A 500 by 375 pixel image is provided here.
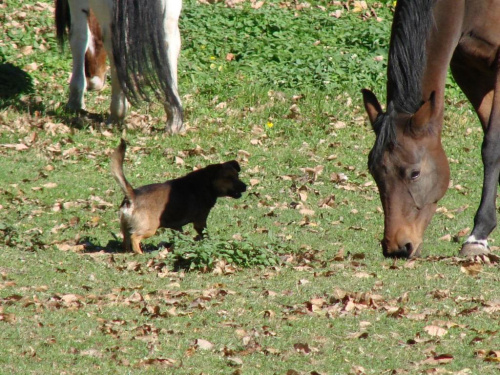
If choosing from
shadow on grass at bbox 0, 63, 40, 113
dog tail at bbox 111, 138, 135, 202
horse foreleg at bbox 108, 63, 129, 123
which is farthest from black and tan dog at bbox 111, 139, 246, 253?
shadow on grass at bbox 0, 63, 40, 113

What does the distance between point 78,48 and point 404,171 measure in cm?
711

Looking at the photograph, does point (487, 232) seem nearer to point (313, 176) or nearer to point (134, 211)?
point (134, 211)

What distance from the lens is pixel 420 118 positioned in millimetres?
6672

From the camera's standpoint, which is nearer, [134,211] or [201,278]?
[201,278]

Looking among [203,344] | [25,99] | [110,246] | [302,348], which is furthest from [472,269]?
[25,99]

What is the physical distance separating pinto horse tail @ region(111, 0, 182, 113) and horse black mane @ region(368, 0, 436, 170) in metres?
3.88

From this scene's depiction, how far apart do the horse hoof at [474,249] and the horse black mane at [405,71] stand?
1.18 metres

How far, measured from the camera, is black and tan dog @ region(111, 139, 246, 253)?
25.2ft

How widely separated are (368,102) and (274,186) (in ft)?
11.4

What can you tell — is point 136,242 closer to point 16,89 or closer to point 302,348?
point 302,348

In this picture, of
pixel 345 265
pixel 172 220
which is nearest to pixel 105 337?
pixel 345 265

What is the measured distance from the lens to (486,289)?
6184 mm

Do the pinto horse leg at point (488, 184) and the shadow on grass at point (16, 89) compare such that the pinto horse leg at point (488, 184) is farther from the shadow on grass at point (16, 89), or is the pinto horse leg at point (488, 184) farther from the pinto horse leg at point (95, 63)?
the shadow on grass at point (16, 89)

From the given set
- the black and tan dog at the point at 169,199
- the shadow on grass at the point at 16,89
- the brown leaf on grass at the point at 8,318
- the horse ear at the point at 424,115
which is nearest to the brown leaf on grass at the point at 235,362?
the brown leaf on grass at the point at 8,318
